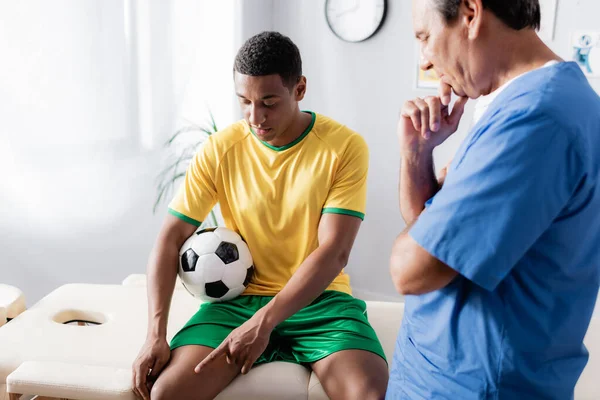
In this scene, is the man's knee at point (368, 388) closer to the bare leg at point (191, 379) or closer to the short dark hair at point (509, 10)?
the bare leg at point (191, 379)

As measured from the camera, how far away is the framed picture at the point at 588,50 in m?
2.56

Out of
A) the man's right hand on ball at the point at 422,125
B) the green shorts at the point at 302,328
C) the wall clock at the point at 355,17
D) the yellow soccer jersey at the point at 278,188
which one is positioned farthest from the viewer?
the wall clock at the point at 355,17

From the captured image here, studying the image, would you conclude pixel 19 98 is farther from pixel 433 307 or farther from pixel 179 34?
pixel 433 307

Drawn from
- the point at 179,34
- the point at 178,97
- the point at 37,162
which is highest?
the point at 179,34

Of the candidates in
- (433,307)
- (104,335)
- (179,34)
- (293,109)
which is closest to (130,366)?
(104,335)

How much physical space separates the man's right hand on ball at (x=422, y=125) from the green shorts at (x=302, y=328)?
2.25ft

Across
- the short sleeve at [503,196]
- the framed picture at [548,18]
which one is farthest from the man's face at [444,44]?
the framed picture at [548,18]

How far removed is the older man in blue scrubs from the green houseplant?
2116mm

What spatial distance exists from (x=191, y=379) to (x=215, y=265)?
32cm

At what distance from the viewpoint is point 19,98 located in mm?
2719

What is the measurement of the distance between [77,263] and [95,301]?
1.04 m

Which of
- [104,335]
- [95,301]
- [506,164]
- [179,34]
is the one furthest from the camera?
[179,34]

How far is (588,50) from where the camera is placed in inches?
102

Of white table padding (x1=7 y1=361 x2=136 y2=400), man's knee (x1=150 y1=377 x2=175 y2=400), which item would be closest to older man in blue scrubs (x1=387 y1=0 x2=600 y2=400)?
man's knee (x1=150 y1=377 x2=175 y2=400)
